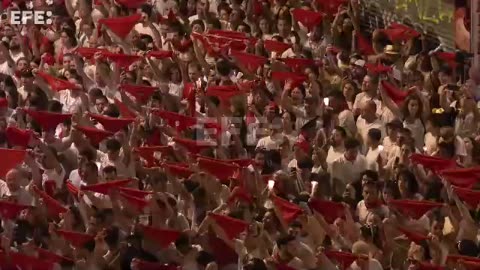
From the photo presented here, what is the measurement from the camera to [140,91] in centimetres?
1471

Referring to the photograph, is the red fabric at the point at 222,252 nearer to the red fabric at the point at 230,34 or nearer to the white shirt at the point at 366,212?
the white shirt at the point at 366,212

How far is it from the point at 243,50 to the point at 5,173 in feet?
9.25

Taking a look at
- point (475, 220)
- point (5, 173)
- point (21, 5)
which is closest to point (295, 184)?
point (475, 220)

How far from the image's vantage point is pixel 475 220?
474 inches

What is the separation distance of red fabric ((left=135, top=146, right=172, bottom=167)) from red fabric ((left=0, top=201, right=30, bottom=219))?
3.75 feet

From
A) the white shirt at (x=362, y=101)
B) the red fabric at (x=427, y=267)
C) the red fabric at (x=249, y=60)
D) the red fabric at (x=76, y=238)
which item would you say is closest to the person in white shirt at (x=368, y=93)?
the white shirt at (x=362, y=101)

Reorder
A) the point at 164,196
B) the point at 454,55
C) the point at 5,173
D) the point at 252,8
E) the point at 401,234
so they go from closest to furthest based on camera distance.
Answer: the point at 401,234, the point at 164,196, the point at 5,173, the point at 454,55, the point at 252,8

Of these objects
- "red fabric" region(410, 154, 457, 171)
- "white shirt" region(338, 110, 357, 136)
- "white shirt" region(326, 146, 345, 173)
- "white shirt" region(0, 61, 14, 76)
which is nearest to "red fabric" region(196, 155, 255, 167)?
"white shirt" region(326, 146, 345, 173)

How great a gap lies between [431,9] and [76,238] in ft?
15.6

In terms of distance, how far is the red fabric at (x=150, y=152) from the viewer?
538 inches

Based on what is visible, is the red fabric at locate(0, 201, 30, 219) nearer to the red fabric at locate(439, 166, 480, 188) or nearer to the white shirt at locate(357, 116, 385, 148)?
the white shirt at locate(357, 116, 385, 148)

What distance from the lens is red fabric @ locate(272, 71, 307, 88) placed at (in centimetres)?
1448

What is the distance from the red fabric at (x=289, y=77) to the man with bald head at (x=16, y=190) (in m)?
2.57

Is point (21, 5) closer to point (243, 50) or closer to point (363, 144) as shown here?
point (243, 50)
